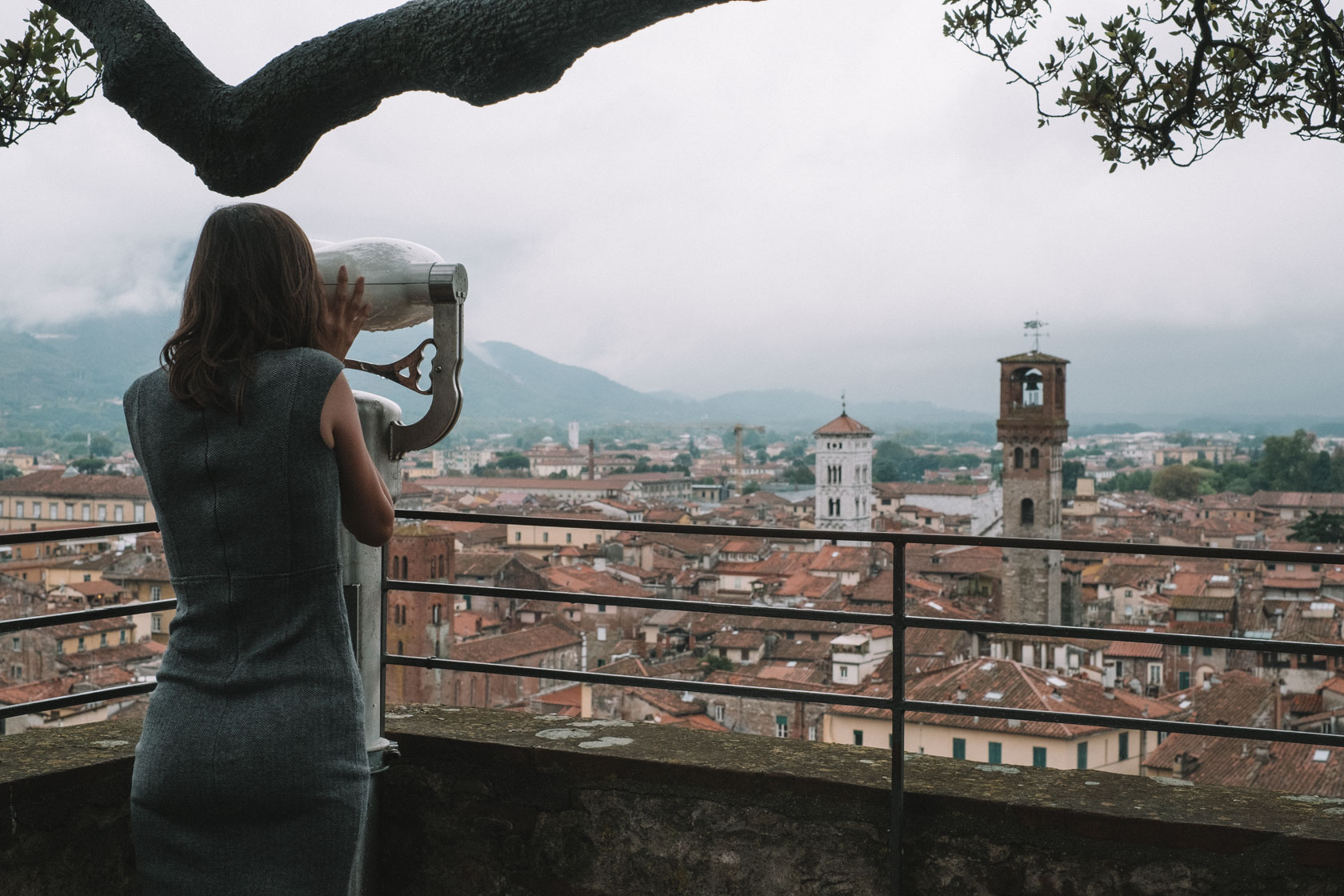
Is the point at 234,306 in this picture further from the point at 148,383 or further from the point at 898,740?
the point at 898,740

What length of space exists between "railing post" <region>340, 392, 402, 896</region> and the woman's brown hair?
531 mm

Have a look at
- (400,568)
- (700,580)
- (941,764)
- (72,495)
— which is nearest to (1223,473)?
(700,580)

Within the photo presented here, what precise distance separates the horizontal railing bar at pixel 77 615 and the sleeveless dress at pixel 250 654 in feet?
1.93

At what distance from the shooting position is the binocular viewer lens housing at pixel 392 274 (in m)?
1.74

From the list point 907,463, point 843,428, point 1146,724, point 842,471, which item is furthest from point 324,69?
point 907,463

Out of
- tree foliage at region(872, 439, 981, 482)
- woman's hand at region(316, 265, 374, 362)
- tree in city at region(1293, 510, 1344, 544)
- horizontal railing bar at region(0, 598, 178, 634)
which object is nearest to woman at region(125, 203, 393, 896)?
woman's hand at region(316, 265, 374, 362)

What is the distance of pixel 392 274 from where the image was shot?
1.75 meters

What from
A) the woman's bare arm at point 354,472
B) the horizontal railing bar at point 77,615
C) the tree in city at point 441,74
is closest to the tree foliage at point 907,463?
the tree in city at point 441,74

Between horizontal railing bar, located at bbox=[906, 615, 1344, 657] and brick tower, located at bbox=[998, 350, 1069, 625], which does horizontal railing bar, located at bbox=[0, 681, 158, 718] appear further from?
brick tower, located at bbox=[998, 350, 1069, 625]

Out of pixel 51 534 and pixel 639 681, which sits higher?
pixel 51 534

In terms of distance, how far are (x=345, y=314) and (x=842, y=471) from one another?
6748cm

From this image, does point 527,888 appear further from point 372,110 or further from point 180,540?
point 372,110

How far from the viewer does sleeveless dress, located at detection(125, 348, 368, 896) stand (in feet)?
4.00

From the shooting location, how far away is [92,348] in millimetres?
65375
